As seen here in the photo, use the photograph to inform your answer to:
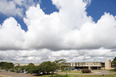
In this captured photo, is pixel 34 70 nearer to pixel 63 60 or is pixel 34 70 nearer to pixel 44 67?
pixel 44 67

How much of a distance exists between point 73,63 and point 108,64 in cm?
3778

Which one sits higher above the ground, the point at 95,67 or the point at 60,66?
the point at 60,66

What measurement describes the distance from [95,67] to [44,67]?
6938cm

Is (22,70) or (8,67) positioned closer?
(22,70)

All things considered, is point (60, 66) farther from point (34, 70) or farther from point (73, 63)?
point (73, 63)

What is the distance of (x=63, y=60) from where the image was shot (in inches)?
2544

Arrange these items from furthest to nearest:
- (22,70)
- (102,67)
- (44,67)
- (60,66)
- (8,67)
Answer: (8,67)
(102,67)
(22,70)
(44,67)
(60,66)

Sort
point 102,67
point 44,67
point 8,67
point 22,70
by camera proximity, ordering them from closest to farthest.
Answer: point 44,67 < point 22,70 < point 102,67 < point 8,67

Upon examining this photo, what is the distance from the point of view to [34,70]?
8200 cm

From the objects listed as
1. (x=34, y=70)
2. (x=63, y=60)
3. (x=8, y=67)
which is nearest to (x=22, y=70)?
(x=8, y=67)

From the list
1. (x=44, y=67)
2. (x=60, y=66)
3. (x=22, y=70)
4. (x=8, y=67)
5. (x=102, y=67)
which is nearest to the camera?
(x=60, y=66)

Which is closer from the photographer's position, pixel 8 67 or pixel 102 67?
pixel 102 67

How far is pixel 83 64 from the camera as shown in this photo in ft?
428

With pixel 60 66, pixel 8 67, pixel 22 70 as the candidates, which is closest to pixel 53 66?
pixel 60 66
